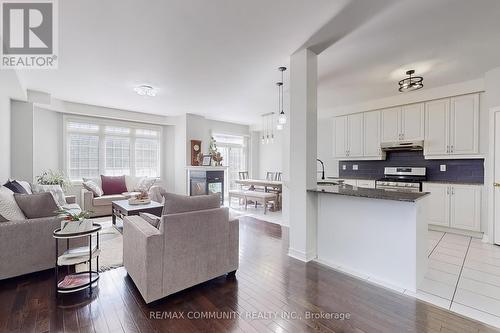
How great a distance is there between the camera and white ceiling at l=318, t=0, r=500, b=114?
2.19 m

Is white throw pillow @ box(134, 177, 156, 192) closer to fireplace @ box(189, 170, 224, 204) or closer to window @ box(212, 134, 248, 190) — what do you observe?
fireplace @ box(189, 170, 224, 204)

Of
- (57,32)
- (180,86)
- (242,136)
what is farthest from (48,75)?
(242,136)

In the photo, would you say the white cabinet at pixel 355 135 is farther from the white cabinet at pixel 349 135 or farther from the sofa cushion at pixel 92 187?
the sofa cushion at pixel 92 187

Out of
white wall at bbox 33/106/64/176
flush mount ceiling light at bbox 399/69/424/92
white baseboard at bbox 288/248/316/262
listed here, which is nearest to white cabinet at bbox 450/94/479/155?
flush mount ceiling light at bbox 399/69/424/92

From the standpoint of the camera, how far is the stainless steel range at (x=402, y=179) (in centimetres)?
446

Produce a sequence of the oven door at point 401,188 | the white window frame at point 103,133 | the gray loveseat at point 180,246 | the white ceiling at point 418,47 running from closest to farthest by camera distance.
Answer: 1. the gray loveseat at point 180,246
2. the white ceiling at point 418,47
3. the oven door at point 401,188
4. the white window frame at point 103,133

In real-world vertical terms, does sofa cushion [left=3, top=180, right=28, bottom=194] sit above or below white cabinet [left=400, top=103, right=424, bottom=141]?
below

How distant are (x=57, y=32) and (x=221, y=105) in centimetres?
363

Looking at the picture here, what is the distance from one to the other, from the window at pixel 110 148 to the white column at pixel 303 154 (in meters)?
5.34

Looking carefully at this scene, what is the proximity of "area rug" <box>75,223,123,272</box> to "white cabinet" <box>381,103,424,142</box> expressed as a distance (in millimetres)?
5487

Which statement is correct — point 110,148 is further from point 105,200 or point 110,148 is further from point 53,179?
point 105,200

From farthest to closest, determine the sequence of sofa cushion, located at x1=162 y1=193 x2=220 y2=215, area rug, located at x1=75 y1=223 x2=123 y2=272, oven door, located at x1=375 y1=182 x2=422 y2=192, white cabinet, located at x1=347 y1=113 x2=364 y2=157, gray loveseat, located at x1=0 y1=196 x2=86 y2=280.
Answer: white cabinet, located at x1=347 y1=113 x2=364 y2=157
oven door, located at x1=375 y1=182 x2=422 y2=192
area rug, located at x1=75 y1=223 x2=123 y2=272
gray loveseat, located at x1=0 y1=196 x2=86 y2=280
sofa cushion, located at x1=162 y1=193 x2=220 y2=215

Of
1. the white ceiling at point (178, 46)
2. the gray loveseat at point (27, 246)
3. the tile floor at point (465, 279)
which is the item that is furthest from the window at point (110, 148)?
the tile floor at point (465, 279)

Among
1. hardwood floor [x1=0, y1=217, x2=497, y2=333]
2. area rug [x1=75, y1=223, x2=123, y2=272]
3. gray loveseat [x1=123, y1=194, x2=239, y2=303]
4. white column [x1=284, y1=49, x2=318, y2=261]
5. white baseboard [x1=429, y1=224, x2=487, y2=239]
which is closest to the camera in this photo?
hardwood floor [x1=0, y1=217, x2=497, y2=333]
